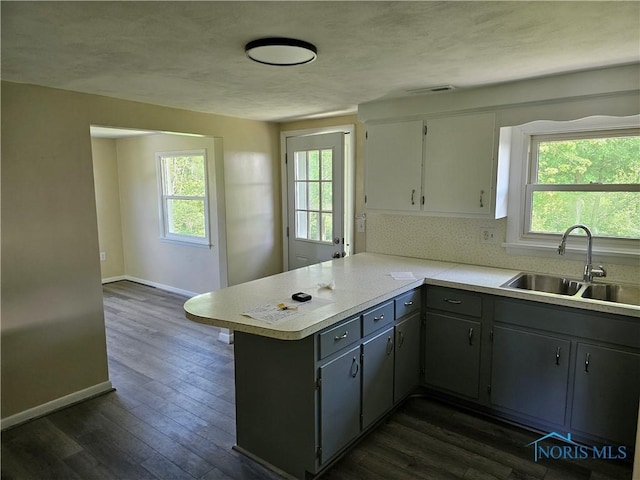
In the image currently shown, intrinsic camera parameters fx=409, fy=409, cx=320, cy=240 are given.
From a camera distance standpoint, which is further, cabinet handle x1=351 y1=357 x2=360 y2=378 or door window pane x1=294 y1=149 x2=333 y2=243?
door window pane x1=294 y1=149 x2=333 y2=243

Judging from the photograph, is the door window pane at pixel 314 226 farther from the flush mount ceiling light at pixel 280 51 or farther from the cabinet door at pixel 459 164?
the flush mount ceiling light at pixel 280 51

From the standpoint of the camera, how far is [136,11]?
1520 mm

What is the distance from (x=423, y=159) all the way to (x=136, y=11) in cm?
217

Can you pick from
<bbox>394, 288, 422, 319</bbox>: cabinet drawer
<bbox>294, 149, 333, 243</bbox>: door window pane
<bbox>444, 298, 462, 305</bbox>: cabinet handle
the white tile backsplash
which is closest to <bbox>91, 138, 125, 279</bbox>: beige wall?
<bbox>294, 149, 333, 243</bbox>: door window pane

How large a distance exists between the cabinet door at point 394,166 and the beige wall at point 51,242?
1.75 metres

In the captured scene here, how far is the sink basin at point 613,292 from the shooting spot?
2.56m

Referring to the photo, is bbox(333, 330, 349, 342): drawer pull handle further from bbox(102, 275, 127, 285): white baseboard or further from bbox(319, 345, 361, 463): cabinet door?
bbox(102, 275, 127, 285): white baseboard

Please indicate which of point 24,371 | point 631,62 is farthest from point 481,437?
point 24,371

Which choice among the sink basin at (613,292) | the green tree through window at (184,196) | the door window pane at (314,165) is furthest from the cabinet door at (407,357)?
the green tree through window at (184,196)

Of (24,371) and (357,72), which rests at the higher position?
(357,72)

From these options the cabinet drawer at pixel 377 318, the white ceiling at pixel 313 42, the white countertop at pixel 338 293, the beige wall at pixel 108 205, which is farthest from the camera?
the beige wall at pixel 108 205

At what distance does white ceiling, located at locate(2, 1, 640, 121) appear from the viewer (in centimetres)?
152

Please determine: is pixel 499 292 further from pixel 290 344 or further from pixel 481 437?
pixel 290 344

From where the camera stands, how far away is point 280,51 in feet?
6.17
